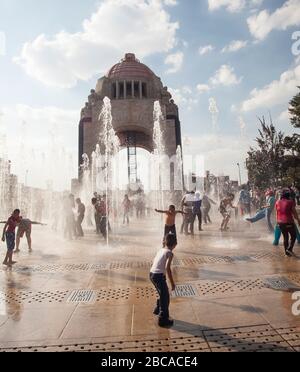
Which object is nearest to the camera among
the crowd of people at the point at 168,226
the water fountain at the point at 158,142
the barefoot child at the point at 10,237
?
the crowd of people at the point at 168,226

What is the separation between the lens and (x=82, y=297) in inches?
220

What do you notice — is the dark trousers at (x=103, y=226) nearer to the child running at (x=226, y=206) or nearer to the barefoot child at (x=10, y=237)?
the barefoot child at (x=10, y=237)

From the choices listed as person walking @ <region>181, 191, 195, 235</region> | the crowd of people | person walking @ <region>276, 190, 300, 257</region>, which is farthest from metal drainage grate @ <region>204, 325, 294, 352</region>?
person walking @ <region>181, 191, 195, 235</region>

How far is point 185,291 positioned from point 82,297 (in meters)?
1.75

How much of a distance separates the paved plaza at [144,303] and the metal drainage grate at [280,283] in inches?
0.6

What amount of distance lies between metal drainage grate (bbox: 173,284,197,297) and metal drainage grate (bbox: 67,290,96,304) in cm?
139

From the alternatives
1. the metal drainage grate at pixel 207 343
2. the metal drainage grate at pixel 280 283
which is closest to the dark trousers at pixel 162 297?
the metal drainage grate at pixel 207 343

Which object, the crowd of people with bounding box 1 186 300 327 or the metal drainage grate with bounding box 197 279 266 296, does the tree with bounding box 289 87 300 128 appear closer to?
the crowd of people with bounding box 1 186 300 327

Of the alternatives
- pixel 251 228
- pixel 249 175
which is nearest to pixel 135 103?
pixel 249 175

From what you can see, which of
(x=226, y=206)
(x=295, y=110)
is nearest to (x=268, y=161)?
(x=295, y=110)

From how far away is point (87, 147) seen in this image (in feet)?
118

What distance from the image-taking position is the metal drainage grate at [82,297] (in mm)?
5363

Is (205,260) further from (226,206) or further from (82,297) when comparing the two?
(226,206)
